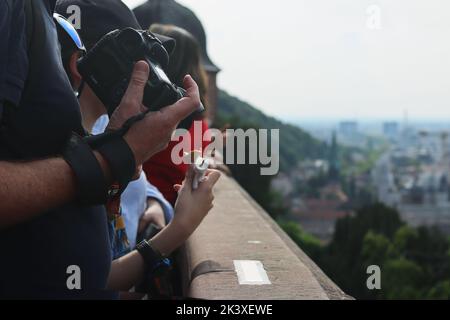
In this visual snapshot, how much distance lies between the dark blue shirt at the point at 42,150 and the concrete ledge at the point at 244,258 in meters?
0.49

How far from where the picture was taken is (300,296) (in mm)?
1893

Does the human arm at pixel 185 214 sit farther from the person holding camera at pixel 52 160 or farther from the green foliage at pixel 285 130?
the green foliage at pixel 285 130

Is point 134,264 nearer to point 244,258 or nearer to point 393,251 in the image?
point 244,258

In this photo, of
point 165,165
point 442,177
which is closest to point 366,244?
point 165,165

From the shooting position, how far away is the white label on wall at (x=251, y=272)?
79.4 inches

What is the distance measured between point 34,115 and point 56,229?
0.70ft

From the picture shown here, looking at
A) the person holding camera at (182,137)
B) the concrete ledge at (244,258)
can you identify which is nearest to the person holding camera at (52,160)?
the concrete ledge at (244,258)

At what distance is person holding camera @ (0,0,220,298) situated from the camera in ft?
4.26

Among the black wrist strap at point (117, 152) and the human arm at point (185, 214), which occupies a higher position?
the black wrist strap at point (117, 152)

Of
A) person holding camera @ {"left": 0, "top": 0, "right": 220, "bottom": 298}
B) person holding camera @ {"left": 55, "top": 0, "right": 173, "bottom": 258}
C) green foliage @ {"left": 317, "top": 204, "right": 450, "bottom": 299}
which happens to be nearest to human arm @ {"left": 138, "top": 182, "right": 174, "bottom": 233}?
person holding camera @ {"left": 55, "top": 0, "right": 173, "bottom": 258}

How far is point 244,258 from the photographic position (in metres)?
2.46

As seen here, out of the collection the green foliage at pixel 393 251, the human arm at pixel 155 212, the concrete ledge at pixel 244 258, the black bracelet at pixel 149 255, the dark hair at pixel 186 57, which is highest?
the dark hair at pixel 186 57

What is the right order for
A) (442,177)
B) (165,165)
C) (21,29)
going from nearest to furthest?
(21,29) < (165,165) < (442,177)
